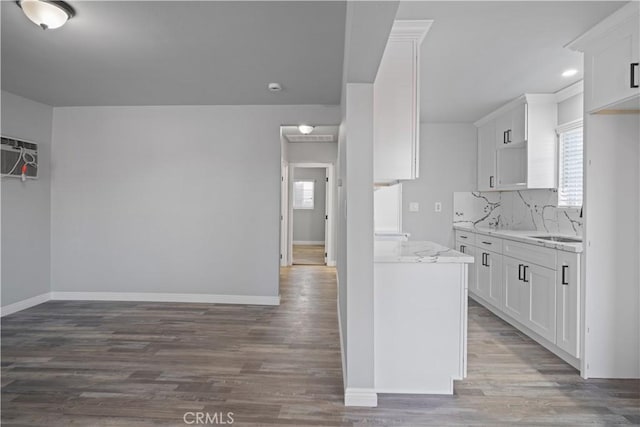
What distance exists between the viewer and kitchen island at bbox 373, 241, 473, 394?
2361 millimetres

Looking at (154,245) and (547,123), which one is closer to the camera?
(547,123)

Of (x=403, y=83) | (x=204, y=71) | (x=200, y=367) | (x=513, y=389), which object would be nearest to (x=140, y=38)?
(x=204, y=71)

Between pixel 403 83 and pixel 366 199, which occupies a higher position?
pixel 403 83

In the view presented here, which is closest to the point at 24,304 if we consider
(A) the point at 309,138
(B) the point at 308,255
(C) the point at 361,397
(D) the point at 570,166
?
(C) the point at 361,397

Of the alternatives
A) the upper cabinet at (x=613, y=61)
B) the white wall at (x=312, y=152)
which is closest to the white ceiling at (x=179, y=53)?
the upper cabinet at (x=613, y=61)

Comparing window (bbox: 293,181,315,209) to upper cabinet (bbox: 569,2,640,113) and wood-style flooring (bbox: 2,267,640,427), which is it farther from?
upper cabinet (bbox: 569,2,640,113)

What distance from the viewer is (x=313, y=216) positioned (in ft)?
36.3

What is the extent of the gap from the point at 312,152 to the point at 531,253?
16.3 ft

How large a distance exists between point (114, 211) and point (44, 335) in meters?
1.67

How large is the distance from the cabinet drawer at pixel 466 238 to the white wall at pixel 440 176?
6.1 inches

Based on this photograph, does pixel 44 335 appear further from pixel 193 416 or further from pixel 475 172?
pixel 475 172

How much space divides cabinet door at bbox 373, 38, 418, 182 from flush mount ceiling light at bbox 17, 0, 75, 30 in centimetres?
196

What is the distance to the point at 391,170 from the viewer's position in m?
2.40

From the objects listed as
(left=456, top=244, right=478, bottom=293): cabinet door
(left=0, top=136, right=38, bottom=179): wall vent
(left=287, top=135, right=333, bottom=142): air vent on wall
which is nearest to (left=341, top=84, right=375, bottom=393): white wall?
(left=456, top=244, right=478, bottom=293): cabinet door
